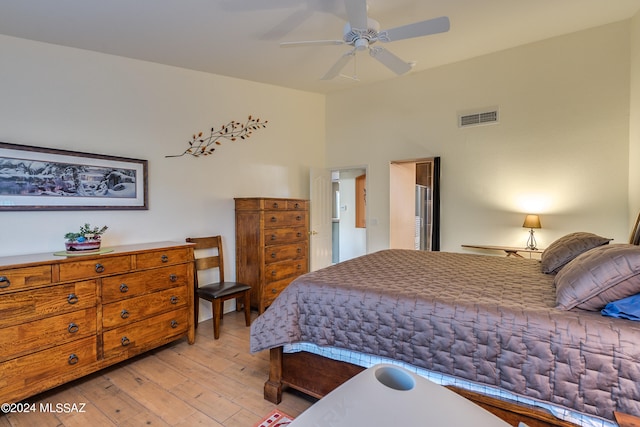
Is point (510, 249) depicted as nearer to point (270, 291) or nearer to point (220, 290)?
point (270, 291)

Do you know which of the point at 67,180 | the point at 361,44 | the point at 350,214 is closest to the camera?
the point at 361,44

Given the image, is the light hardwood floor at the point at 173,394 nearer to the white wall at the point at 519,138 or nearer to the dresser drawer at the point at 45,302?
the dresser drawer at the point at 45,302

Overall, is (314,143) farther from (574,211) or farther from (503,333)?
(503,333)

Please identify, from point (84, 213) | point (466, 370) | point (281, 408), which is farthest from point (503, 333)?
point (84, 213)

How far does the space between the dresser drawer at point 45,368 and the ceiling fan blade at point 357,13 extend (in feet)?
9.60

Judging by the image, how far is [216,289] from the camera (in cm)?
311

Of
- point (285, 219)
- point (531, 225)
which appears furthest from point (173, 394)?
point (531, 225)

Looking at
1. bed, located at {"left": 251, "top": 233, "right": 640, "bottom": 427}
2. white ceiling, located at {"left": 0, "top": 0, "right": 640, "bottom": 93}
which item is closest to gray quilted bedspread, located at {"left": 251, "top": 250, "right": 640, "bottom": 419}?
bed, located at {"left": 251, "top": 233, "right": 640, "bottom": 427}

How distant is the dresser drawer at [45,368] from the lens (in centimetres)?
186

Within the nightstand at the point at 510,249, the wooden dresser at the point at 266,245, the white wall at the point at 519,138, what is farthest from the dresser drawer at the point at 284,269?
the nightstand at the point at 510,249

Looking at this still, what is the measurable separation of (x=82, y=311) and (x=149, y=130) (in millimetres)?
1785

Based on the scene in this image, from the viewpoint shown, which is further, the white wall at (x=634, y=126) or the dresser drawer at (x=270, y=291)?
the dresser drawer at (x=270, y=291)

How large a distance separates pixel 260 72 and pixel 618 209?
13.7 ft

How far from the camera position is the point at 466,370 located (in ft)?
4.57
